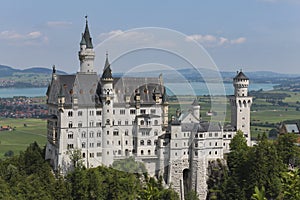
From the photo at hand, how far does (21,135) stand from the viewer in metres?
134

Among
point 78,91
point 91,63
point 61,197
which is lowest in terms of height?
point 61,197

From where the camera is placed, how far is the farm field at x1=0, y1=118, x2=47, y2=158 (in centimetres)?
11694

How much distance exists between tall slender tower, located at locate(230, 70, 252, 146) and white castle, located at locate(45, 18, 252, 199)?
4.01 m

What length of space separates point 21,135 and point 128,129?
3092 inches

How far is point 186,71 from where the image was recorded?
42469 millimetres

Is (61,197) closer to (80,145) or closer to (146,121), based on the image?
(80,145)

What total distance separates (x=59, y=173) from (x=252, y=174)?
22.9 metres

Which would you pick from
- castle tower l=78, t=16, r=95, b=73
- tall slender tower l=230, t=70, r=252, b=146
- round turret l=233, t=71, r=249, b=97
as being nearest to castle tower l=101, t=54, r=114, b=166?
castle tower l=78, t=16, r=95, b=73

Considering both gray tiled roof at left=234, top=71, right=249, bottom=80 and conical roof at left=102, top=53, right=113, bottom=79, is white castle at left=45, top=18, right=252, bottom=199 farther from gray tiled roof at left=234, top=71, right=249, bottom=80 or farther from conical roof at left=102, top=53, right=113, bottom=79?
gray tiled roof at left=234, top=71, right=249, bottom=80

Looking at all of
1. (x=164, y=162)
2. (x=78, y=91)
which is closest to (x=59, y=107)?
(x=78, y=91)

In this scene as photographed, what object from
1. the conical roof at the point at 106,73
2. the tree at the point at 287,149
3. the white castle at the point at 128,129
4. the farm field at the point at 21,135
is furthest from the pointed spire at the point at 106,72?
the farm field at the point at 21,135

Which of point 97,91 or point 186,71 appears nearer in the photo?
point 186,71

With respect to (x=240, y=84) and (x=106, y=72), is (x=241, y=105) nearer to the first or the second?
(x=240, y=84)

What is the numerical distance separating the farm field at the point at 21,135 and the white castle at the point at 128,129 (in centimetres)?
4641
